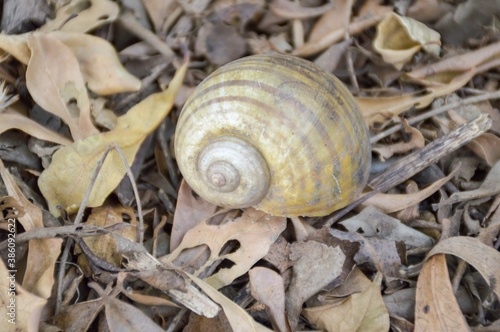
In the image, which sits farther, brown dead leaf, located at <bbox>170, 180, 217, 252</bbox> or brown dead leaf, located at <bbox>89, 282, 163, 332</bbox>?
brown dead leaf, located at <bbox>170, 180, 217, 252</bbox>

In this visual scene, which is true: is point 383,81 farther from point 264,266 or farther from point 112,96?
point 112,96

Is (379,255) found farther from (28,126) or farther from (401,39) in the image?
(28,126)

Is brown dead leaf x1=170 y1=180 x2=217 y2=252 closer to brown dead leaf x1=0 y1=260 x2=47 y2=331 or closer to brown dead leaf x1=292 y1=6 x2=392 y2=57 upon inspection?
brown dead leaf x1=0 y1=260 x2=47 y2=331

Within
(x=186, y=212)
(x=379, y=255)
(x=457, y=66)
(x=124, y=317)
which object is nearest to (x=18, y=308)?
(x=124, y=317)

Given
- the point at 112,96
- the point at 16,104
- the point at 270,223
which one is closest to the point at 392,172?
the point at 270,223

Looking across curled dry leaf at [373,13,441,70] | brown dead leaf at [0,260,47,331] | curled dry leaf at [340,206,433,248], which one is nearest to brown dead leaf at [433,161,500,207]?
curled dry leaf at [340,206,433,248]

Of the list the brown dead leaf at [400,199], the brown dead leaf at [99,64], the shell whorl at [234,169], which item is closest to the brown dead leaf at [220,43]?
the brown dead leaf at [99,64]

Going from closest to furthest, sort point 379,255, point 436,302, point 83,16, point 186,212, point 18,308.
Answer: point 18,308, point 436,302, point 379,255, point 186,212, point 83,16
